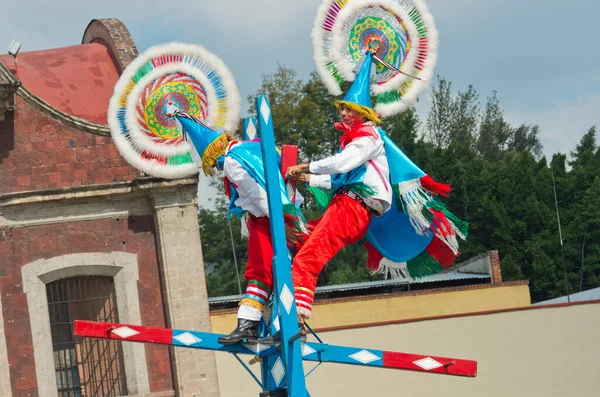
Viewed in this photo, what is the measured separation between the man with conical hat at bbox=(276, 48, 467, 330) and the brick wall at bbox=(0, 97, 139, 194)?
8206 mm

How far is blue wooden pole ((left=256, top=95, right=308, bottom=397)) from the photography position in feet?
22.0

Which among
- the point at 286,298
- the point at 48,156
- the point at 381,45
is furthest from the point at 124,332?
the point at 48,156

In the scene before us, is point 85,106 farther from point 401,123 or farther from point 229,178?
point 401,123

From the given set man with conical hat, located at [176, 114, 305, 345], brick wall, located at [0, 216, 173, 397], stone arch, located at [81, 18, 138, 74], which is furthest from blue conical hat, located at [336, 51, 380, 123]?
stone arch, located at [81, 18, 138, 74]

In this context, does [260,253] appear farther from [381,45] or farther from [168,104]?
[381,45]

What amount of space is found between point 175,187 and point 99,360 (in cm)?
255

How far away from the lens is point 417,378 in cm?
1723

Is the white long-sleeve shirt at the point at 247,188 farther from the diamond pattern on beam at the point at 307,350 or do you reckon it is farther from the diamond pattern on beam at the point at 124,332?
the diamond pattern on beam at the point at 124,332

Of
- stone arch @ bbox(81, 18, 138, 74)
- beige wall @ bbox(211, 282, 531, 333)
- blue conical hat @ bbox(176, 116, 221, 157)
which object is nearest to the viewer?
blue conical hat @ bbox(176, 116, 221, 157)

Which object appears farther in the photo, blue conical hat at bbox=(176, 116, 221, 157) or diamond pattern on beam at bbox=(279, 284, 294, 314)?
blue conical hat at bbox=(176, 116, 221, 157)

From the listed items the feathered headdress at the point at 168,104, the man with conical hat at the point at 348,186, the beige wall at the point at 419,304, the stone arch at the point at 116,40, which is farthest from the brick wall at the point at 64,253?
the man with conical hat at the point at 348,186

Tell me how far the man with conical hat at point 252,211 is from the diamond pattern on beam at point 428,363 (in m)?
0.98

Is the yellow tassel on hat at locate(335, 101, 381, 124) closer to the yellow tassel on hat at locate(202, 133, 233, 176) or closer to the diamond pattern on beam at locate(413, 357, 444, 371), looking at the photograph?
the yellow tassel on hat at locate(202, 133, 233, 176)

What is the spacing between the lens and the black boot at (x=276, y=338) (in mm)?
6801
